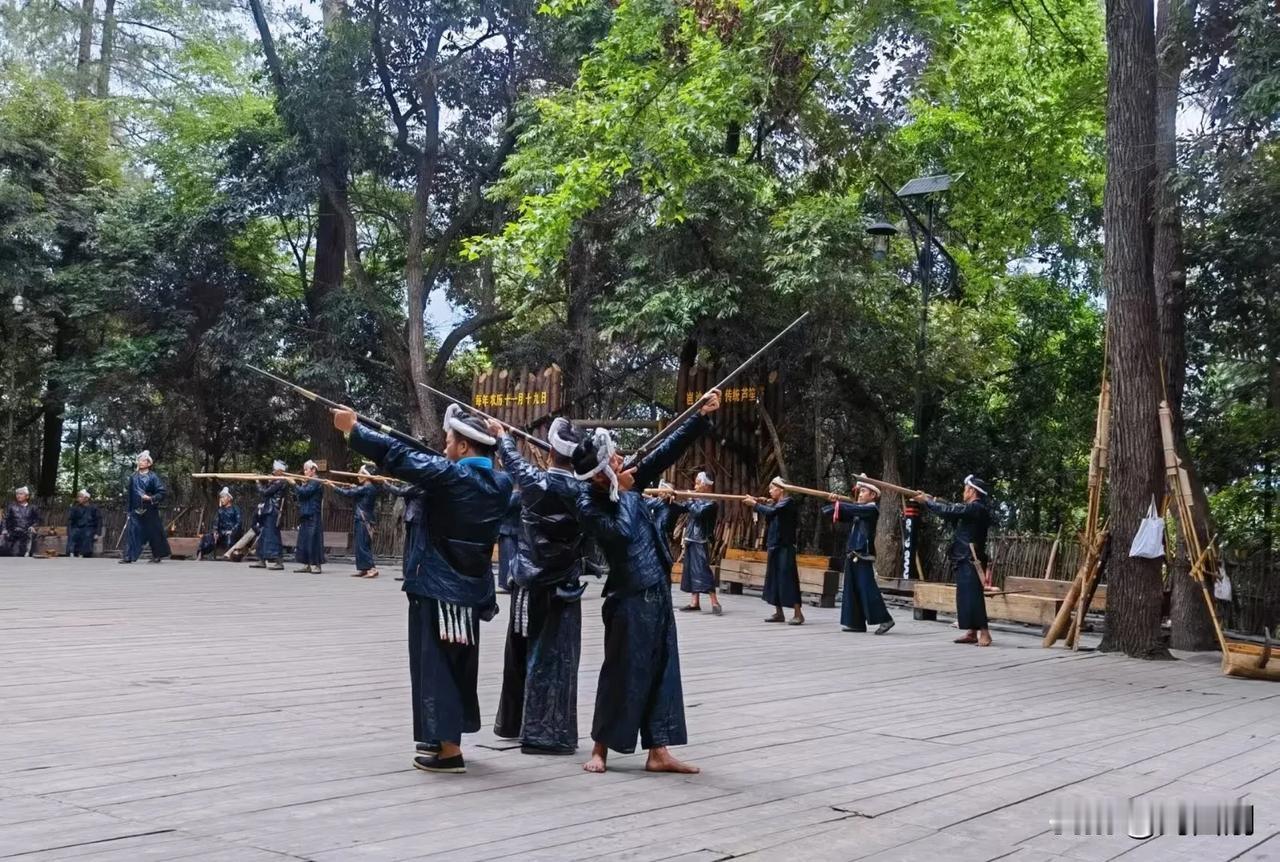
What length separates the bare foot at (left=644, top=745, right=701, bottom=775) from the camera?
6.13m

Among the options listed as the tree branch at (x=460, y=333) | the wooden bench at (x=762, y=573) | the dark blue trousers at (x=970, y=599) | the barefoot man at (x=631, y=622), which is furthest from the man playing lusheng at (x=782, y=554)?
the tree branch at (x=460, y=333)

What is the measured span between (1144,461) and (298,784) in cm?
987

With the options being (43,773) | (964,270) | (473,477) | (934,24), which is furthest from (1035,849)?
(964,270)

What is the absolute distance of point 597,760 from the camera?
6152 mm

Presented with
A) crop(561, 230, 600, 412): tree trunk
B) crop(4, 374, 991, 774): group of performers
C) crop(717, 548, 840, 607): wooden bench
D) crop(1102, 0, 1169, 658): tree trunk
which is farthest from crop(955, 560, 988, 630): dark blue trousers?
crop(561, 230, 600, 412): tree trunk

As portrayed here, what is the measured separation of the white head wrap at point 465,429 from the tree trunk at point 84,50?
1106 inches

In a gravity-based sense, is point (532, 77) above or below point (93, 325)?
above

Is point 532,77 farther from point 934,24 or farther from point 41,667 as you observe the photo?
point 41,667

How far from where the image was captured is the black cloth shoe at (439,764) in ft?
19.5

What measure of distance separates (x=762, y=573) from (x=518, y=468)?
13.4 metres

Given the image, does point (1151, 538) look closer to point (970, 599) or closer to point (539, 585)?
point (970, 599)

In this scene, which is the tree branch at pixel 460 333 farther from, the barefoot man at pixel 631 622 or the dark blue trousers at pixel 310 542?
the barefoot man at pixel 631 622

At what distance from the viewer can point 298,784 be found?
5555 mm

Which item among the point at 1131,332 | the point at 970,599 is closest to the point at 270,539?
the point at 970,599
